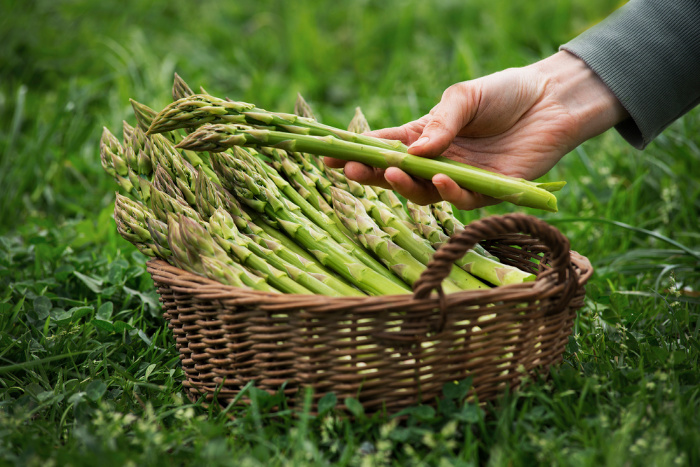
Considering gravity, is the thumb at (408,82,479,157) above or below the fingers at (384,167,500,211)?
above

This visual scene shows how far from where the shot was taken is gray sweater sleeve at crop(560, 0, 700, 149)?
2.62m

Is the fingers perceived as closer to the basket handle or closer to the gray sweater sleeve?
the basket handle

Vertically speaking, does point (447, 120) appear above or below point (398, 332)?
above

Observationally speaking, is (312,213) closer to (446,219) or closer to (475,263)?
(446,219)

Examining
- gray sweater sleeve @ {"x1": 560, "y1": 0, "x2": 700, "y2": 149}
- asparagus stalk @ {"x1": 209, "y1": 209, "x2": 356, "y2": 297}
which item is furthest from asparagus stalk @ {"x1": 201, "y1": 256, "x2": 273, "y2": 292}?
gray sweater sleeve @ {"x1": 560, "y1": 0, "x2": 700, "y2": 149}

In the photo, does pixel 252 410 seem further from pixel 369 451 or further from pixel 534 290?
pixel 534 290

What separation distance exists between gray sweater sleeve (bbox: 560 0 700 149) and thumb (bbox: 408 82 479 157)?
0.62m

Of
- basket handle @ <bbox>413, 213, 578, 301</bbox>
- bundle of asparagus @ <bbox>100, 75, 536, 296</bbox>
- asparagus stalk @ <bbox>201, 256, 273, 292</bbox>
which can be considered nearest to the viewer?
basket handle @ <bbox>413, 213, 578, 301</bbox>

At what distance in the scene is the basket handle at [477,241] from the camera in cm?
171

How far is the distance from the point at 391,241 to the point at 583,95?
3.68 feet

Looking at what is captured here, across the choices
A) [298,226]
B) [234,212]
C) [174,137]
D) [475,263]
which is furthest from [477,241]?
[174,137]

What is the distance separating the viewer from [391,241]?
2.32 m

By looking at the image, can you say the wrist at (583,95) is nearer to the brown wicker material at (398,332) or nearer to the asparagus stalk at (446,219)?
the asparagus stalk at (446,219)

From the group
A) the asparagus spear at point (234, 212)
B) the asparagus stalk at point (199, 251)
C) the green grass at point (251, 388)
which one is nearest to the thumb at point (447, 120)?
the asparagus spear at point (234, 212)
